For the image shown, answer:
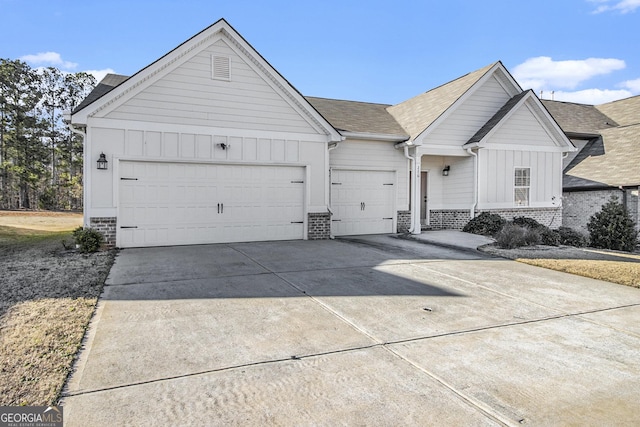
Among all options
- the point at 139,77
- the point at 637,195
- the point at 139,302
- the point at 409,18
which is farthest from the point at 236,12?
the point at 637,195

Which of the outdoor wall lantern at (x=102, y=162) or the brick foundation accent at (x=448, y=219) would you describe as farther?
the brick foundation accent at (x=448, y=219)

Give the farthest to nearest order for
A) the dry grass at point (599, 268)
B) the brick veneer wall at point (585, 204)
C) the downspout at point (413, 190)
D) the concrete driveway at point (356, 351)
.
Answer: the brick veneer wall at point (585, 204) < the downspout at point (413, 190) < the dry grass at point (599, 268) < the concrete driveway at point (356, 351)

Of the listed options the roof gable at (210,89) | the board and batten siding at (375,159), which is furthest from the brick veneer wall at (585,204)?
the roof gable at (210,89)

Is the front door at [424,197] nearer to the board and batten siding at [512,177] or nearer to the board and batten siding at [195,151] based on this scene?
the board and batten siding at [512,177]

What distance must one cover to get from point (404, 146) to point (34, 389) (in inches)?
497

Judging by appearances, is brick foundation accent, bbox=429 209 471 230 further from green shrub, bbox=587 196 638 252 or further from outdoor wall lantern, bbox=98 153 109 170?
outdoor wall lantern, bbox=98 153 109 170

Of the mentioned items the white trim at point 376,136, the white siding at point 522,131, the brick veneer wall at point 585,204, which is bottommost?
the brick veneer wall at point 585,204

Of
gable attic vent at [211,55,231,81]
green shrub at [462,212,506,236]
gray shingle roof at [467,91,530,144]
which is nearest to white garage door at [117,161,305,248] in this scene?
gable attic vent at [211,55,231,81]

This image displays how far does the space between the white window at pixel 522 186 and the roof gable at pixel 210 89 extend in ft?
24.8

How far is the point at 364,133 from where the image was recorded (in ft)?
44.2

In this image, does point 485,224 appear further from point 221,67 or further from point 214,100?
point 221,67

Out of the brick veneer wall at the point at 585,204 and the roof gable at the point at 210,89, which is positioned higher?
the roof gable at the point at 210,89

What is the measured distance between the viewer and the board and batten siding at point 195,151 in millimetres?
10102

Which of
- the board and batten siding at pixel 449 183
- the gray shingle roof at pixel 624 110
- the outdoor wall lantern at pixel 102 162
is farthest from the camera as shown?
the gray shingle roof at pixel 624 110
